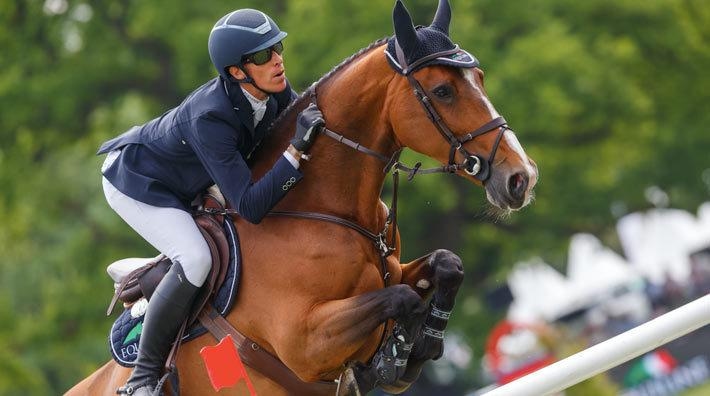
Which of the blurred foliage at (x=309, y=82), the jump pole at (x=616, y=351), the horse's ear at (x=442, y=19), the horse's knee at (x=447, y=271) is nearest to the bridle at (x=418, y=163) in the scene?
the horse's ear at (x=442, y=19)

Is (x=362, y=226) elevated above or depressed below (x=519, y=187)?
below

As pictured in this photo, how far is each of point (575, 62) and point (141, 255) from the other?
6.85 meters

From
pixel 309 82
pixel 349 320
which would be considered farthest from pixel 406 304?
pixel 309 82

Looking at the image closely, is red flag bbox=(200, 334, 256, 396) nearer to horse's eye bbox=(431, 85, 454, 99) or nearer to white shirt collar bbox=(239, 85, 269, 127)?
white shirt collar bbox=(239, 85, 269, 127)

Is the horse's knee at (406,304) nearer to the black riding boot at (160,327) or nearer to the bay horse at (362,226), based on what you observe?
the bay horse at (362,226)

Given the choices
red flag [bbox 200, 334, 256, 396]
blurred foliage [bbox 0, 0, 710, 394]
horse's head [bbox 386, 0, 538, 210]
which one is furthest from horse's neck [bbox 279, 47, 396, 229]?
blurred foliage [bbox 0, 0, 710, 394]

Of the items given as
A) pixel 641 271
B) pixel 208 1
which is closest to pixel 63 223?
pixel 208 1

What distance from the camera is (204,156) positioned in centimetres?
557

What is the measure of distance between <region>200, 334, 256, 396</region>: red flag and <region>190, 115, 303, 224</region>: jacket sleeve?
26.4 inches

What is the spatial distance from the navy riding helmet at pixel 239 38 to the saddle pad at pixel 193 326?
31.3 inches

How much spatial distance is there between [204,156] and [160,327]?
2.96 ft

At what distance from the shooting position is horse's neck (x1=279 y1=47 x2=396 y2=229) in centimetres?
566

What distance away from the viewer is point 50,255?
62.4ft

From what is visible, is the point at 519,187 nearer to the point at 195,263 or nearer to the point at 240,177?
the point at 240,177
